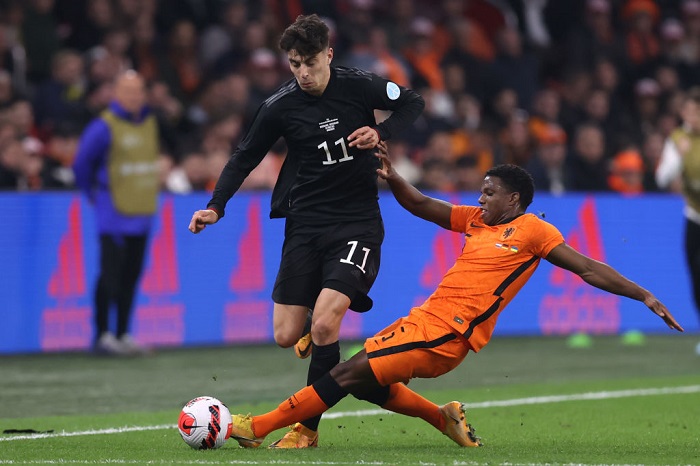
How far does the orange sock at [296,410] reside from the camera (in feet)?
24.0

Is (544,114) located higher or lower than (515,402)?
higher

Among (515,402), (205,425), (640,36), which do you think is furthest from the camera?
(640,36)

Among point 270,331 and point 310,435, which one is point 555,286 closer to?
point 270,331

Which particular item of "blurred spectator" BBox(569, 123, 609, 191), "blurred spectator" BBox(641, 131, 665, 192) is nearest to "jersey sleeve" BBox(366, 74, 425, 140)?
"blurred spectator" BBox(569, 123, 609, 191)

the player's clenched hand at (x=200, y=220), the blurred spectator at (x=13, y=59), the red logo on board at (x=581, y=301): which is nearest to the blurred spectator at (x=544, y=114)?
the red logo on board at (x=581, y=301)

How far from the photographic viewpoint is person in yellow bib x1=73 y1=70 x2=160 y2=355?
13.0 meters

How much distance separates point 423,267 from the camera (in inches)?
588

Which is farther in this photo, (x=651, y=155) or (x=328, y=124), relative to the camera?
(x=651, y=155)

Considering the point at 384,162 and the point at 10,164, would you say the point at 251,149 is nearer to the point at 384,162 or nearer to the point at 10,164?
the point at 384,162

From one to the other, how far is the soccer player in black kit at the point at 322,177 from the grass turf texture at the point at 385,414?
873mm

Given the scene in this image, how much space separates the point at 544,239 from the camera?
7.48 metres

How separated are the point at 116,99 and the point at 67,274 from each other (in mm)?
1709

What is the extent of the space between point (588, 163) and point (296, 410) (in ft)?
35.3

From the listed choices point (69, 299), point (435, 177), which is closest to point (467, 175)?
point (435, 177)
